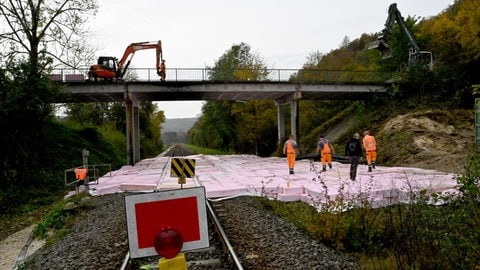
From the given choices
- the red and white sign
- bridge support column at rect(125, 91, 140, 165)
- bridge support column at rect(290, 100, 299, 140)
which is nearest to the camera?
the red and white sign

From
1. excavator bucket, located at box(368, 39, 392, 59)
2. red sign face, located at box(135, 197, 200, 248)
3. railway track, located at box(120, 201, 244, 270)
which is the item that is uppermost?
excavator bucket, located at box(368, 39, 392, 59)

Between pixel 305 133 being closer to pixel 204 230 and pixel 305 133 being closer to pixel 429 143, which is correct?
pixel 429 143

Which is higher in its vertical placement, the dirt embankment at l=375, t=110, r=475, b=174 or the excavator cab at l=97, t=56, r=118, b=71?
the excavator cab at l=97, t=56, r=118, b=71

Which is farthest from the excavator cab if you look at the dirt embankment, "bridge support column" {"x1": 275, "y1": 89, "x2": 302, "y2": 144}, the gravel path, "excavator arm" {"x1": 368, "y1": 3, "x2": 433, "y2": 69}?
the gravel path

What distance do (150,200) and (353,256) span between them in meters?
4.34

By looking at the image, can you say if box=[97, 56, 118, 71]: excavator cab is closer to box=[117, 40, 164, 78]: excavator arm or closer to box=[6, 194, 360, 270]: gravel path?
box=[117, 40, 164, 78]: excavator arm

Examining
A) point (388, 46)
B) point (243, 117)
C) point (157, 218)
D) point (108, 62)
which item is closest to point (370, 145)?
point (388, 46)

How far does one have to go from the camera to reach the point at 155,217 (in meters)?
3.07

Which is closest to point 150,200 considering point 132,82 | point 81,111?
point 132,82

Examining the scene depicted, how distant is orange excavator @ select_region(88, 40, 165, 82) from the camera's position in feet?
98.0

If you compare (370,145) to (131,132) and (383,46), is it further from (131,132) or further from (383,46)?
(131,132)

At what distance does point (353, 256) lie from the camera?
6352 mm

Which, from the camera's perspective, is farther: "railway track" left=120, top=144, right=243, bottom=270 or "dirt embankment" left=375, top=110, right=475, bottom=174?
"dirt embankment" left=375, top=110, right=475, bottom=174

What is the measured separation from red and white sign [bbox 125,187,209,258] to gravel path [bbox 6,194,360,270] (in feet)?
9.25
